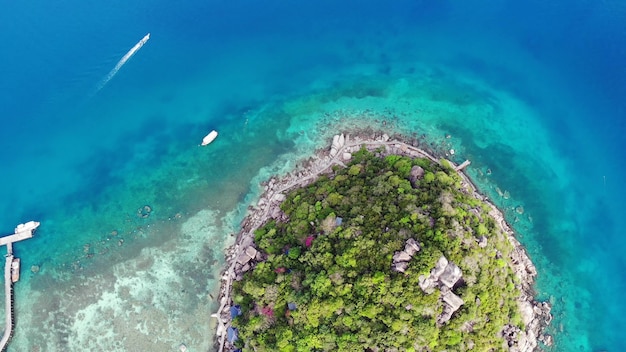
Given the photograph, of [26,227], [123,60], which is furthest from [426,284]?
[26,227]

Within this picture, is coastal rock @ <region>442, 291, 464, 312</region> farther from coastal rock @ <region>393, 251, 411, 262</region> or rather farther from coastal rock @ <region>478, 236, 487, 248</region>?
coastal rock @ <region>478, 236, 487, 248</region>

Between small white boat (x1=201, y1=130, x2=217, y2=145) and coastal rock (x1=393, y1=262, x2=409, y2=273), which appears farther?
small white boat (x1=201, y1=130, x2=217, y2=145)

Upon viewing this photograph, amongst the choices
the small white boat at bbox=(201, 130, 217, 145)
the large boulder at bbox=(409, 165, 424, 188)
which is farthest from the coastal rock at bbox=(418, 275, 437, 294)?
the small white boat at bbox=(201, 130, 217, 145)

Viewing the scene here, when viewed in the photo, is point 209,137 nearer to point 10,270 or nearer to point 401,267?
point 10,270

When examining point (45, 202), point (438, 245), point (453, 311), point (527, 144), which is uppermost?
point (45, 202)

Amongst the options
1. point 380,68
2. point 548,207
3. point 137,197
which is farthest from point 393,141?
point 137,197

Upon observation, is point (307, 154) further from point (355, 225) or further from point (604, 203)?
point (604, 203)
